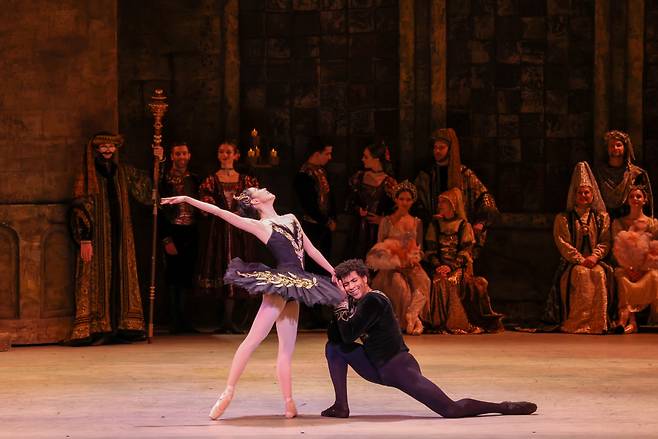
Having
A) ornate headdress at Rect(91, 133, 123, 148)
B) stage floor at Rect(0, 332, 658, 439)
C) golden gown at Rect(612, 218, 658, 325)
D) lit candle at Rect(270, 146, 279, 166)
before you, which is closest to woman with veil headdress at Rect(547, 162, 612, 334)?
golden gown at Rect(612, 218, 658, 325)

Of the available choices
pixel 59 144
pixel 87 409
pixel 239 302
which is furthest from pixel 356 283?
pixel 239 302

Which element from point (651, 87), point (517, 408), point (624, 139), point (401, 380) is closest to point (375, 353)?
point (401, 380)

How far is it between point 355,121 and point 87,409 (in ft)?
18.3

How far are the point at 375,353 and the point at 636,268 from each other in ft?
16.1

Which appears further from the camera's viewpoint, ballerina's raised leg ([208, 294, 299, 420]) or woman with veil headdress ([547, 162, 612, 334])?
woman with veil headdress ([547, 162, 612, 334])

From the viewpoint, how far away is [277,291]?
26.6 feet

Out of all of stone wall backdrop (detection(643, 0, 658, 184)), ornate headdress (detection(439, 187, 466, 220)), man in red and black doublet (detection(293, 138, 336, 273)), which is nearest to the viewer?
ornate headdress (detection(439, 187, 466, 220))

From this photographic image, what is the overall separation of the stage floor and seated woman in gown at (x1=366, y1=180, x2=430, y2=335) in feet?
1.13

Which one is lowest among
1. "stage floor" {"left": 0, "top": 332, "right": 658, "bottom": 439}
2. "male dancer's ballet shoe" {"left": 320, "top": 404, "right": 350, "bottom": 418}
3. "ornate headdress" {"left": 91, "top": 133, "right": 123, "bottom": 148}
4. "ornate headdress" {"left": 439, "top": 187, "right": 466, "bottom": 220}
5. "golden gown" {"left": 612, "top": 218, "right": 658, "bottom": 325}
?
"stage floor" {"left": 0, "top": 332, "right": 658, "bottom": 439}

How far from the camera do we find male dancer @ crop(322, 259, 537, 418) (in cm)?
791

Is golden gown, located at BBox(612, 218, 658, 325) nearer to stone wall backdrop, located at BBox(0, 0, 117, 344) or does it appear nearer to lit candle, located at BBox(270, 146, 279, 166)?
lit candle, located at BBox(270, 146, 279, 166)

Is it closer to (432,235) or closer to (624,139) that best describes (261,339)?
(432,235)

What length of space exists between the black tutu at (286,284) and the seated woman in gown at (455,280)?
4194 mm

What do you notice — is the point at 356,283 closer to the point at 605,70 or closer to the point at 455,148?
the point at 455,148
